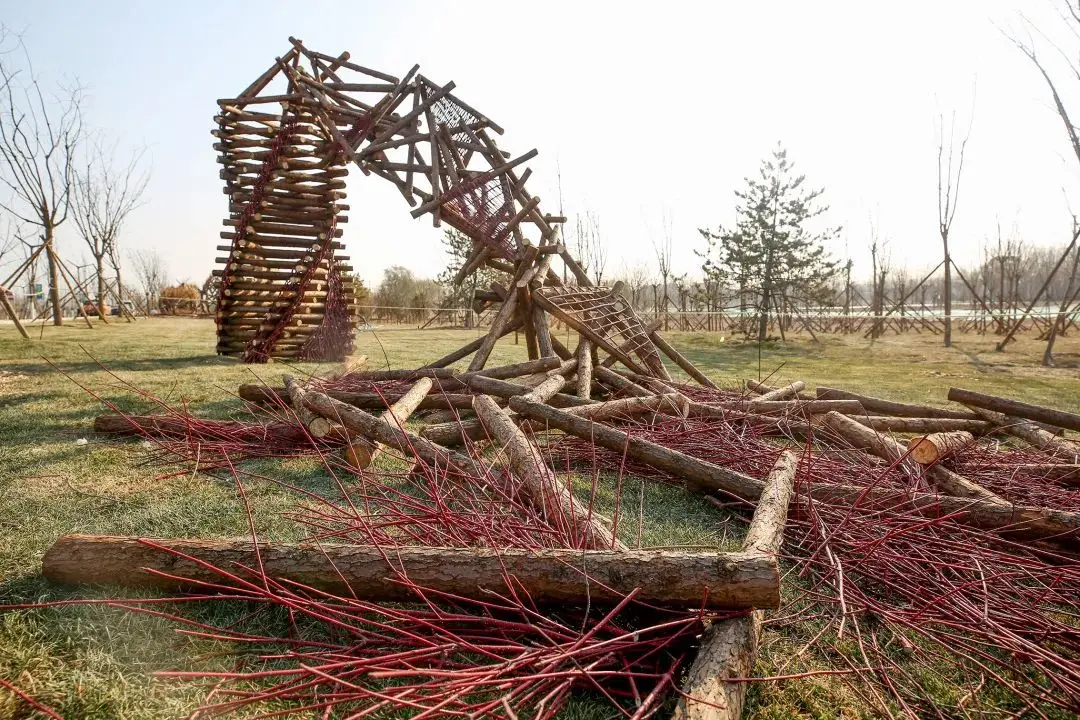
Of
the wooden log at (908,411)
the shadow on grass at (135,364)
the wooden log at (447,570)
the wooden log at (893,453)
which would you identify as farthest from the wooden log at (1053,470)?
the shadow on grass at (135,364)

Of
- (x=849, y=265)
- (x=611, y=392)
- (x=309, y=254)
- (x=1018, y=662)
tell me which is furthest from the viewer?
(x=849, y=265)

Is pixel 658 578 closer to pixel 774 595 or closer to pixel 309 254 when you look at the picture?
pixel 774 595

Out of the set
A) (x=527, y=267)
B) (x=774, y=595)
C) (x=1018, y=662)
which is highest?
(x=527, y=267)

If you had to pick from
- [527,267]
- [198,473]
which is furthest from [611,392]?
[198,473]

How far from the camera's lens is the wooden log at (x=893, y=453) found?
11.6 ft

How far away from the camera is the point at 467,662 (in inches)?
75.8

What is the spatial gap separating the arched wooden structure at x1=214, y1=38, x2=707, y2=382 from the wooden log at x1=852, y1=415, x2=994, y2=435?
235cm

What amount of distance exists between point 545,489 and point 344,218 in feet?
27.9

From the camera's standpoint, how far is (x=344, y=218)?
10070 millimetres

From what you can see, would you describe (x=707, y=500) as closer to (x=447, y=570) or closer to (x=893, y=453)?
(x=893, y=453)

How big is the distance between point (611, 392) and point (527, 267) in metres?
1.92

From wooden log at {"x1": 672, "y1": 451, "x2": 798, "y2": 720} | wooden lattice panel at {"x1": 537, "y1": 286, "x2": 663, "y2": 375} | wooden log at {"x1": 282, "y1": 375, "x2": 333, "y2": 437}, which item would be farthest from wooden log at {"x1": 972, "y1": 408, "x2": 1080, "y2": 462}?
wooden log at {"x1": 282, "y1": 375, "x2": 333, "y2": 437}

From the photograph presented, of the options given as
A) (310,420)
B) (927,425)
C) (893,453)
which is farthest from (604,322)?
(310,420)

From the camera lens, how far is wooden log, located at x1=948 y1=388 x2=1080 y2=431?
502 cm
